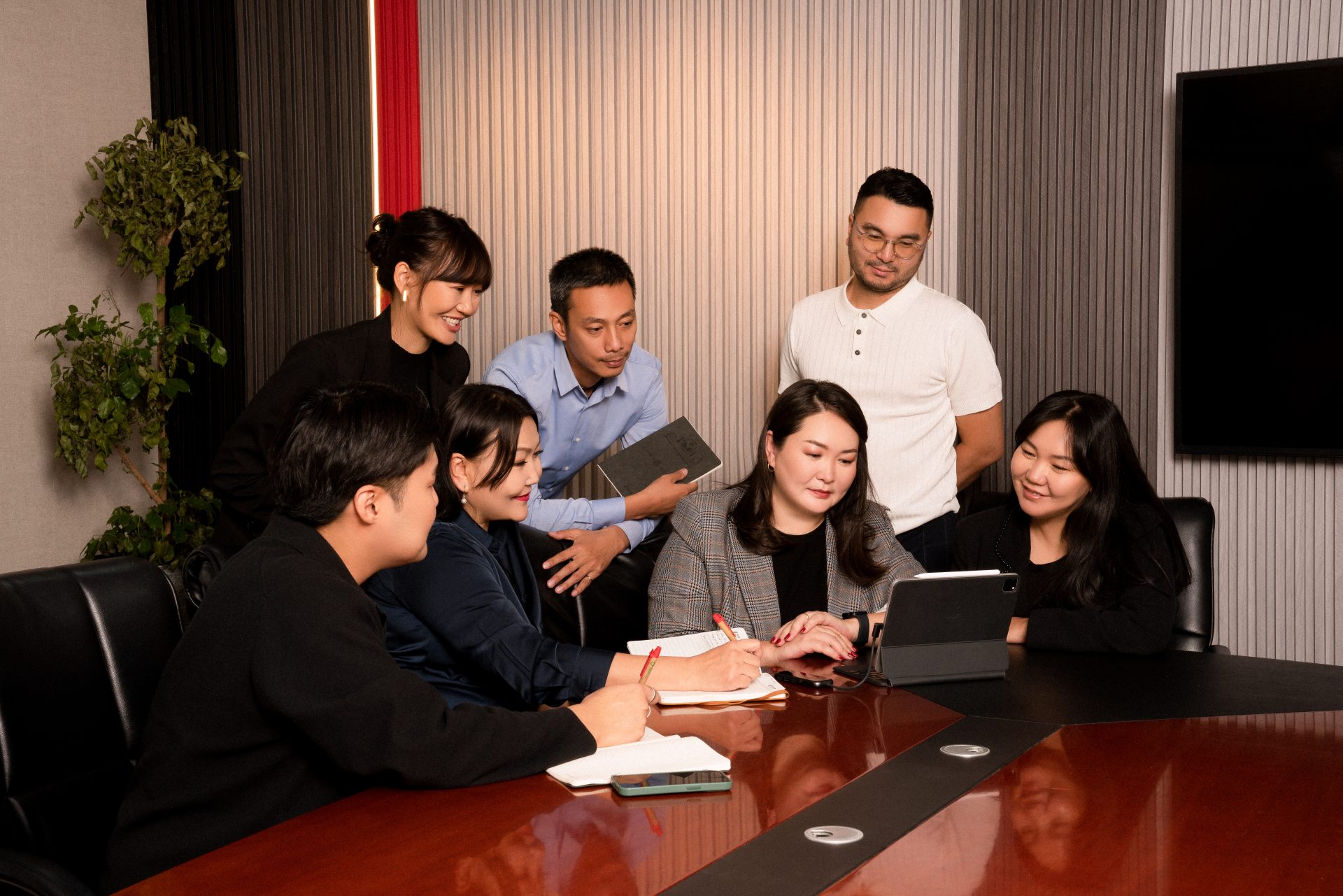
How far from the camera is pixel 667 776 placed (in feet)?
4.85

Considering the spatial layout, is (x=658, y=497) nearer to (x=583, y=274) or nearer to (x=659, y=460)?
(x=659, y=460)

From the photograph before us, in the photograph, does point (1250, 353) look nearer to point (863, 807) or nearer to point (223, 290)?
point (863, 807)

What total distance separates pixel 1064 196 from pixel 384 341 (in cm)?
209

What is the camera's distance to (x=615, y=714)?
1.64 m

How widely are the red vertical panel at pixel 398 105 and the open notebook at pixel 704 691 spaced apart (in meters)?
2.68

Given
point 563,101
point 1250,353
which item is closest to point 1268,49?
point 1250,353

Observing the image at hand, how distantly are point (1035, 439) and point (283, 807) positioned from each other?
70.7 inches

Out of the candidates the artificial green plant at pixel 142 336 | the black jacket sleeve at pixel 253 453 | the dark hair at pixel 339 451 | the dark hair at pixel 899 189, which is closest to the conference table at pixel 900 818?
the dark hair at pixel 339 451

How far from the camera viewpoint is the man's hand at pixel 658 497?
301 cm

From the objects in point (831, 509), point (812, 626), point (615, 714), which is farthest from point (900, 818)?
point (831, 509)

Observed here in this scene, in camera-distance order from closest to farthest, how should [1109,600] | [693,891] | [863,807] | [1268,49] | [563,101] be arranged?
[693,891]
[863,807]
[1109,600]
[1268,49]
[563,101]

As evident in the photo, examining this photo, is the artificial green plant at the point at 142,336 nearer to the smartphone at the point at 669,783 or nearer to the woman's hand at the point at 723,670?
the woman's hand at the point at 723,670

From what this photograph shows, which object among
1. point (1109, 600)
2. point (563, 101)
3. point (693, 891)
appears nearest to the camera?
point (693, 891)

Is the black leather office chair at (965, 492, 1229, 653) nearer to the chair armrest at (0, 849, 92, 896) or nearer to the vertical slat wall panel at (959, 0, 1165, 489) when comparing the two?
the vertical slat wall panel at (959, 0, 1165, 489)
